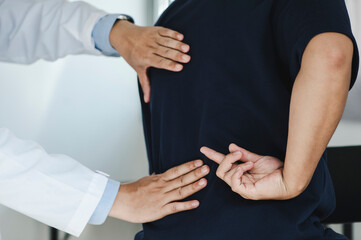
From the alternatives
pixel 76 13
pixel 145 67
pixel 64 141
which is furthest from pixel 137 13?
pixel 145 67

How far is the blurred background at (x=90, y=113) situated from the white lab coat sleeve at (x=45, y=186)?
1.04 metres

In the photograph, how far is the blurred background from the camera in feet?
6.72

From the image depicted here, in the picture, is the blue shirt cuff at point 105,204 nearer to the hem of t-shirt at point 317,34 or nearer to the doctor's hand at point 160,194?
the doctor's hand at point 160,194

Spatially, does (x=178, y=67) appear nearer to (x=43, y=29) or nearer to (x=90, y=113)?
(x=43, y=29)

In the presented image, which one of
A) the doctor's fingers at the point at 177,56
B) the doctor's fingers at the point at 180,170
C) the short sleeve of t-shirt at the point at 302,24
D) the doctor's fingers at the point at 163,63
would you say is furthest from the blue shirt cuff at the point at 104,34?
the short sleeve of t-shirt at the point at 302,24

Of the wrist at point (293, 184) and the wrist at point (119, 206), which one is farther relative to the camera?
the wrist at point (119, 206)

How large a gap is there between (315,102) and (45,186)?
2.19ft

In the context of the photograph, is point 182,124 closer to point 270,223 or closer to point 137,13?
point 270,223

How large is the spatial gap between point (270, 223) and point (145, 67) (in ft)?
1.71

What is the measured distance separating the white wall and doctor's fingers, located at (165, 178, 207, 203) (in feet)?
4.08

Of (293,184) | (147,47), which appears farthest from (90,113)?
(293,184)

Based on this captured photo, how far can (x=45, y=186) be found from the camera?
3.46 feet

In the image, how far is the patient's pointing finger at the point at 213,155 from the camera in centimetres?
89

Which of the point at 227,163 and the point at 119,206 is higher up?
the point at 227,163
